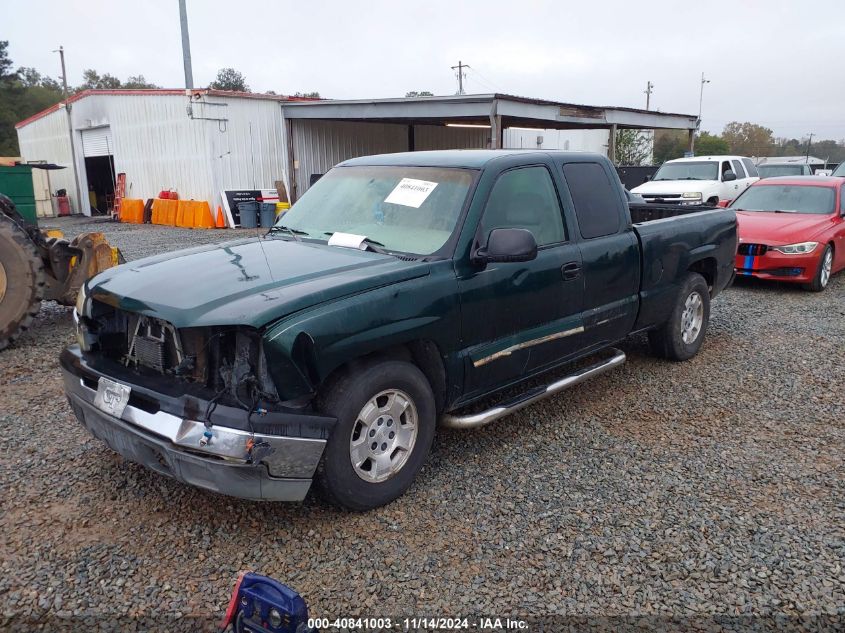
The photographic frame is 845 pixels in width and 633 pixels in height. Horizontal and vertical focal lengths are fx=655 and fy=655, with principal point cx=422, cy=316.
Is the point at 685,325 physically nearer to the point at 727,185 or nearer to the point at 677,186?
the point at 677,186

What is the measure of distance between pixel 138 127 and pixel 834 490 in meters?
22.7

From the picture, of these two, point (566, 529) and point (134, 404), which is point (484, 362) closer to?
point (566, 529)

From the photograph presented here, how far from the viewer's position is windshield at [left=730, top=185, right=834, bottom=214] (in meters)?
9.91

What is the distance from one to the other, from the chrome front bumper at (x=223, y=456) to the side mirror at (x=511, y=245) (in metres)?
1.43

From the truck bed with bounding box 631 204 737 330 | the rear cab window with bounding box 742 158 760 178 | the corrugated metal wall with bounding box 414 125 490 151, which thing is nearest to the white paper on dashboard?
the truck bed with bounding box 631 204 737 330

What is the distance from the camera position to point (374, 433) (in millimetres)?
3373

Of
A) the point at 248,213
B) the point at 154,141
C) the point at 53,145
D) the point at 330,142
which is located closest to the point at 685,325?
the point at 248,213

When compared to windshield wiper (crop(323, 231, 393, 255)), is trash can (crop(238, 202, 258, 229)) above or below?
below

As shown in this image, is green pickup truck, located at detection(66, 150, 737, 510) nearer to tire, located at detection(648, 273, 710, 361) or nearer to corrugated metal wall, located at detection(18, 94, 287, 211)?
tire, located at detection(648, 273, 710, 361)

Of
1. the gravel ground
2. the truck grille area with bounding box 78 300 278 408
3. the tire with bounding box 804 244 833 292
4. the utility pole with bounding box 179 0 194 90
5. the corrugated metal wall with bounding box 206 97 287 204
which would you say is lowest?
the gravel ground

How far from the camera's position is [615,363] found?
16.3 ft

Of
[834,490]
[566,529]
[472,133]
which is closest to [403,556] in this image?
[566,529]

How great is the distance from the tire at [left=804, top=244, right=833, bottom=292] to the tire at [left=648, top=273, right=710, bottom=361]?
4.04m

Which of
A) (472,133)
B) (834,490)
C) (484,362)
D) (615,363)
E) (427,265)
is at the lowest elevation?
(834,490)
